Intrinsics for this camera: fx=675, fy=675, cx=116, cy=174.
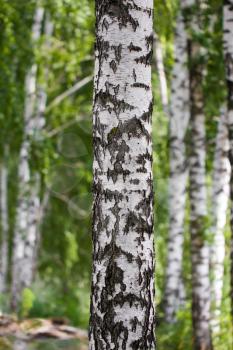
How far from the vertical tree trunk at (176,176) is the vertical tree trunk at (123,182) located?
23.0 feet

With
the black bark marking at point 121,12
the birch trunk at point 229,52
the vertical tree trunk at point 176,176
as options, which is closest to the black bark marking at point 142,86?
the black bark marking at point 121,12

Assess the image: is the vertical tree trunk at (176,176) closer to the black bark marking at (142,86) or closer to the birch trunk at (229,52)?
the birch trunk at (229,52)

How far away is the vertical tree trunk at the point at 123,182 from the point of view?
13.1 feet

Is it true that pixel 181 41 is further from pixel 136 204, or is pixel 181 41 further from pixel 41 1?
pixel 136 204

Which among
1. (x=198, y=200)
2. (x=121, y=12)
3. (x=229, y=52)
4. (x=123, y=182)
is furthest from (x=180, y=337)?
(x=121, y=12)

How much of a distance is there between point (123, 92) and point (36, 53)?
9778mm

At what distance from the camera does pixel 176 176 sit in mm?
11281

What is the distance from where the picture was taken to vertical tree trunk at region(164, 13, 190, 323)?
11.2 m

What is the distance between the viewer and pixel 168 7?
9.16 m

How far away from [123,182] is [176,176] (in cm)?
730

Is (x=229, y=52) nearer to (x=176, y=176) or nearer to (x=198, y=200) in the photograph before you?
(x=198, y=200)

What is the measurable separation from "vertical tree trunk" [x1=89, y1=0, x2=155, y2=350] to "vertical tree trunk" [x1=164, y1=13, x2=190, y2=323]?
23.0 feet

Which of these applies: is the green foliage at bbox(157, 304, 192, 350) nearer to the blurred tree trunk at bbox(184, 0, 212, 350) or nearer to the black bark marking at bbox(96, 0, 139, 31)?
the blurred tree trunk at bbox(184, 0, 212, 350)

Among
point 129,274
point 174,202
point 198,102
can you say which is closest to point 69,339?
point 174,202
